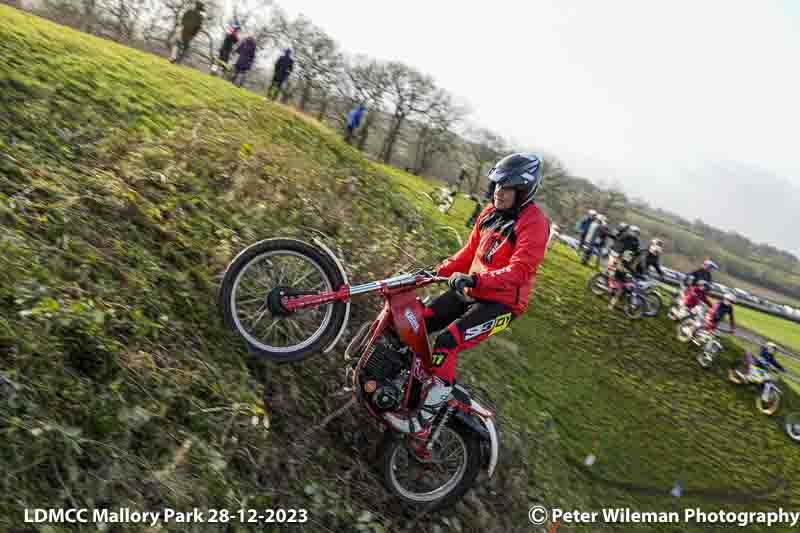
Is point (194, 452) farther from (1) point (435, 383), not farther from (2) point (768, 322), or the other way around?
(2) point (768, 322)

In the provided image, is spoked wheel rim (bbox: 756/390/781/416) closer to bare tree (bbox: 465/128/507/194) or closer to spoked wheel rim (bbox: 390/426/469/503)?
spoked wheel rim (bbox: 390/426/469/503)

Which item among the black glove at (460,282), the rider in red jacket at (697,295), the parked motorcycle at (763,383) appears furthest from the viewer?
the rider in red jacket at (697,295)

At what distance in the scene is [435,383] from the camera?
490 centimetres

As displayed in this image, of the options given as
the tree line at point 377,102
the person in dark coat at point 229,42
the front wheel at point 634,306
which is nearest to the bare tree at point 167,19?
the tree line at point 377,102

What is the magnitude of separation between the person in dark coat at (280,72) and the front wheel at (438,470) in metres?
17.6

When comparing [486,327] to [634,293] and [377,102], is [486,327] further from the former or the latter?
[377,102]

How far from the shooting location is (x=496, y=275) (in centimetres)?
459

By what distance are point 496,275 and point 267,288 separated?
209cm

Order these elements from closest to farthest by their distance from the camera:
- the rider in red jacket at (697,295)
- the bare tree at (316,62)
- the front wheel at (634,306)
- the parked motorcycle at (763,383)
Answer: the parked motorcycle at (763,383) → the front wheel at (634,306) → the rider in red jacket at (697,295) → the bare tree at (316,62)

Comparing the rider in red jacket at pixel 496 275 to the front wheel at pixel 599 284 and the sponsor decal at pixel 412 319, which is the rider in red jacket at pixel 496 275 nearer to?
the sponsor decal at pixel 412 319

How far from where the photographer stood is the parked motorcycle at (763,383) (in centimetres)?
1895

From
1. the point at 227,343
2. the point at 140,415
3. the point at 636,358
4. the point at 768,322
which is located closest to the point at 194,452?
the point at 140,415

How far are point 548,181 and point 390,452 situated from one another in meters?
66.3

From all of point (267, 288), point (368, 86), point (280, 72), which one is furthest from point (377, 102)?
point (267, 288)
